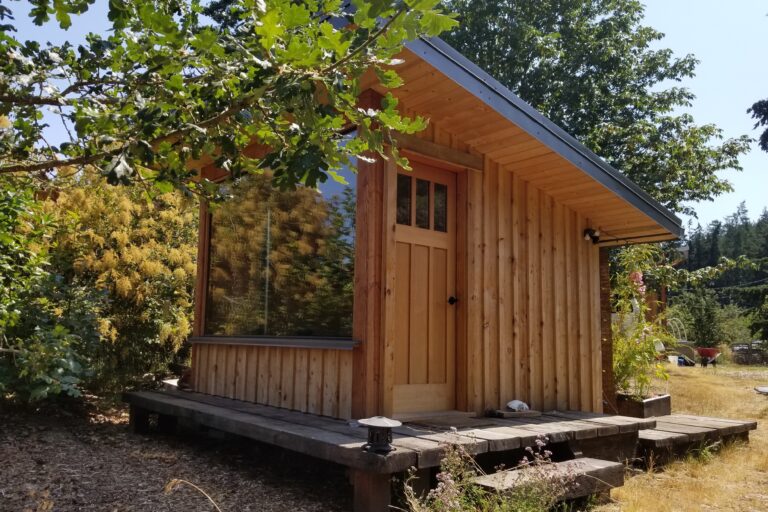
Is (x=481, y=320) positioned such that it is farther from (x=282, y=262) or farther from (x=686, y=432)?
(x=686, y=432)

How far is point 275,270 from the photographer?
5.22 metres

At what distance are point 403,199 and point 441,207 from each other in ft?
1.40

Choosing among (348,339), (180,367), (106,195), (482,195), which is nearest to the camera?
(348,339)

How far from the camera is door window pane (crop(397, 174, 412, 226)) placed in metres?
4.71

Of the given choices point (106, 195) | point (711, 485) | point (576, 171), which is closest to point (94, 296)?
point (106, 195)

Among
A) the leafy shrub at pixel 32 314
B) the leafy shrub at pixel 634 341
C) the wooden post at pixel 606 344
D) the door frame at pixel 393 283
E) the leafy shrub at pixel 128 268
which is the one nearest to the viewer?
the leafy shrub at pixel 32 314

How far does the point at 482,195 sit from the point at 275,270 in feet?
6.06

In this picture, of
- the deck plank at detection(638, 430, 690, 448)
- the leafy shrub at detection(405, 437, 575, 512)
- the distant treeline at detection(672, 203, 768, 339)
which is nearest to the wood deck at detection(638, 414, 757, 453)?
the deck plank at detection(638, 430, 690, 448)

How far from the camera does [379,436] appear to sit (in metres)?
3.20

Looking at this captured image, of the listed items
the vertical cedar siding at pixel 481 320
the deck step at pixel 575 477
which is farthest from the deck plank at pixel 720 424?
the deck step at pixel 575 477

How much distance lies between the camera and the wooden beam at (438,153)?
4.59 m

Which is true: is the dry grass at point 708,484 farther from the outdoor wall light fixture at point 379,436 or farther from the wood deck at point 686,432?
the outdoor wall light fixture at point 379,436

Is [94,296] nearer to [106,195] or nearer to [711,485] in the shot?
[106,195]

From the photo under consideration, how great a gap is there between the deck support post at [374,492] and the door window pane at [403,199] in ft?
6.57
